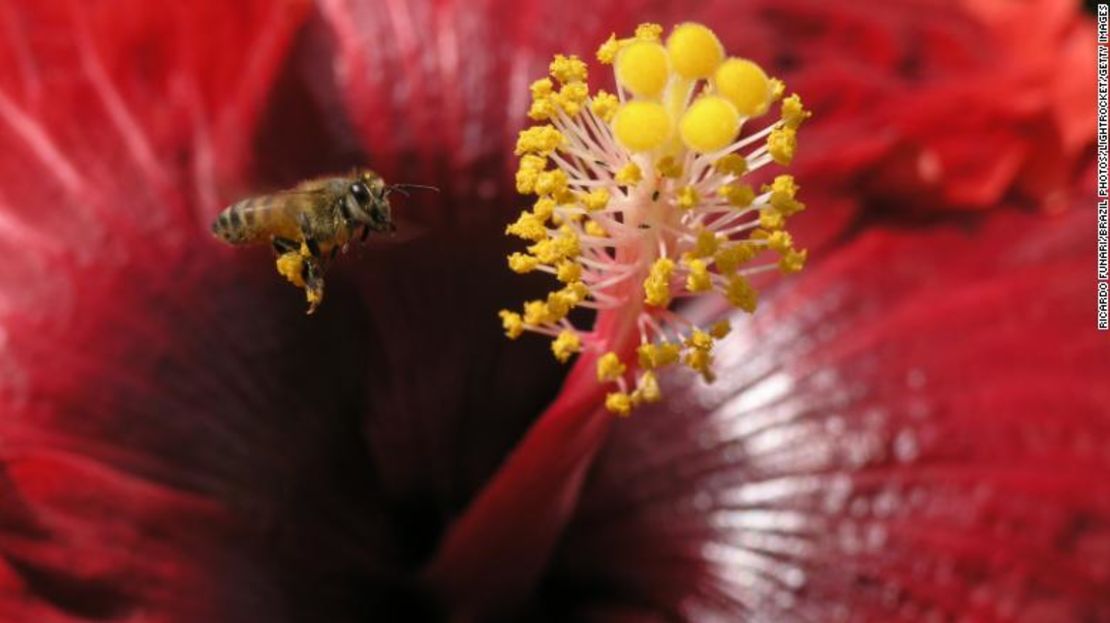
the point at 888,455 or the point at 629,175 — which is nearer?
the point at 629,175

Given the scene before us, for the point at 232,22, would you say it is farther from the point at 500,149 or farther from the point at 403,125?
the point at 500,149

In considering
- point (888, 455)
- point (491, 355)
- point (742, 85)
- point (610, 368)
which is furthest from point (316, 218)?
point (888, 455)

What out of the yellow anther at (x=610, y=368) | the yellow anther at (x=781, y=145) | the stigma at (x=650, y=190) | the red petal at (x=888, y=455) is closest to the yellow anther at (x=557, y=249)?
the stigma at (x=650, y=190)

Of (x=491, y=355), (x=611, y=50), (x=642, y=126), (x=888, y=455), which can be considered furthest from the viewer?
(x=491, y=355)

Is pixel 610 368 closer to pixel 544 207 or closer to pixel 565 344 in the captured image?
pixel 565 344

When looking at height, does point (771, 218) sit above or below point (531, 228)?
above

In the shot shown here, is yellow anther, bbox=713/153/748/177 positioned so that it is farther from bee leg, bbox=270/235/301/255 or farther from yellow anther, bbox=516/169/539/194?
bee leg, bbox=270/235/301/255
